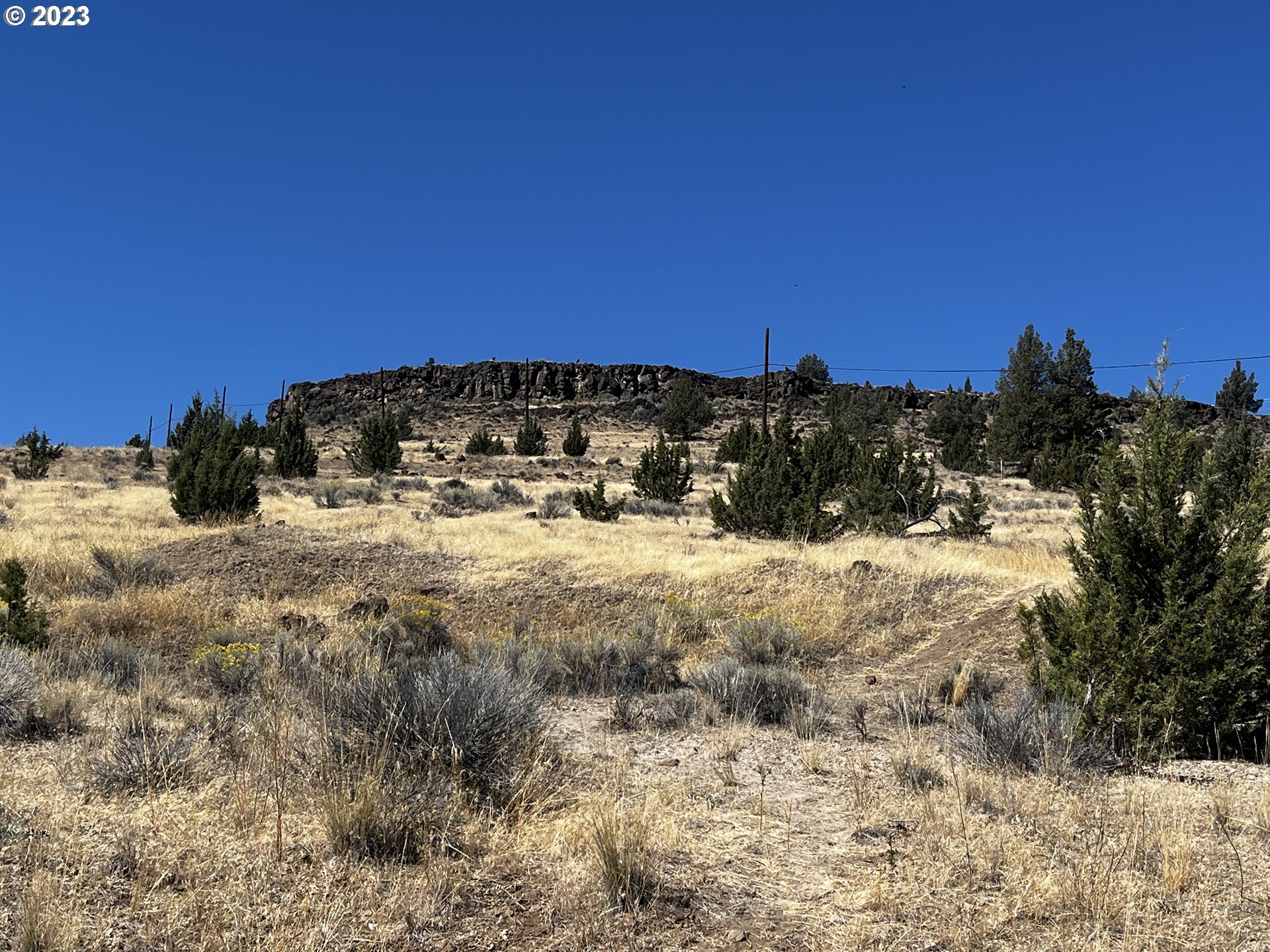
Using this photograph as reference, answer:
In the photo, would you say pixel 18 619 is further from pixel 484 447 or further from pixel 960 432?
pixel 960 432

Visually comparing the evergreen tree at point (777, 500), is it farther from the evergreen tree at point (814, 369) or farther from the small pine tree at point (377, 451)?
the evergreen tree at point (814, 369)

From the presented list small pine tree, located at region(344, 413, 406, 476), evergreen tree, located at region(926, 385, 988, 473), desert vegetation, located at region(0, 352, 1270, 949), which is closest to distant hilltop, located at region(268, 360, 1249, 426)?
evergreen tree, located at region(926, 385, 988, 473)

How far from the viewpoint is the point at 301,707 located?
6023 mm

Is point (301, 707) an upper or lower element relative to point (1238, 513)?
lower

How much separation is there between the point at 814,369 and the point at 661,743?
3775 inches

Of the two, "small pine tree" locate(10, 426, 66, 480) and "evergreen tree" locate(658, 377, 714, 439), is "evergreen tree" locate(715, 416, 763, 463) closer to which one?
"evergreen tree" locate(658, 377, 714, 439)

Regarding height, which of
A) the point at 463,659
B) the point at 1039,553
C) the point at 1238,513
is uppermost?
the point at 1238,513

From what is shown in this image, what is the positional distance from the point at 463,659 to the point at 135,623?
4.87 meters

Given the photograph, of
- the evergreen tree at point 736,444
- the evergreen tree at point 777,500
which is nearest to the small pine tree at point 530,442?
the evergreen tree at point 736,444

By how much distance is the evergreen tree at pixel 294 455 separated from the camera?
34188mm

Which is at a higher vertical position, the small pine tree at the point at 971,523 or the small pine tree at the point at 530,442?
the small pine tree at the point at 530,442

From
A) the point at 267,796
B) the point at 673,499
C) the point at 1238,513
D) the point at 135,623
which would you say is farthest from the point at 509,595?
the point at 673,499

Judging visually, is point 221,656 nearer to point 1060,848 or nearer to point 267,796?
point 267,796

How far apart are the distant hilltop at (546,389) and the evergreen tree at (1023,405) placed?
122 ft
